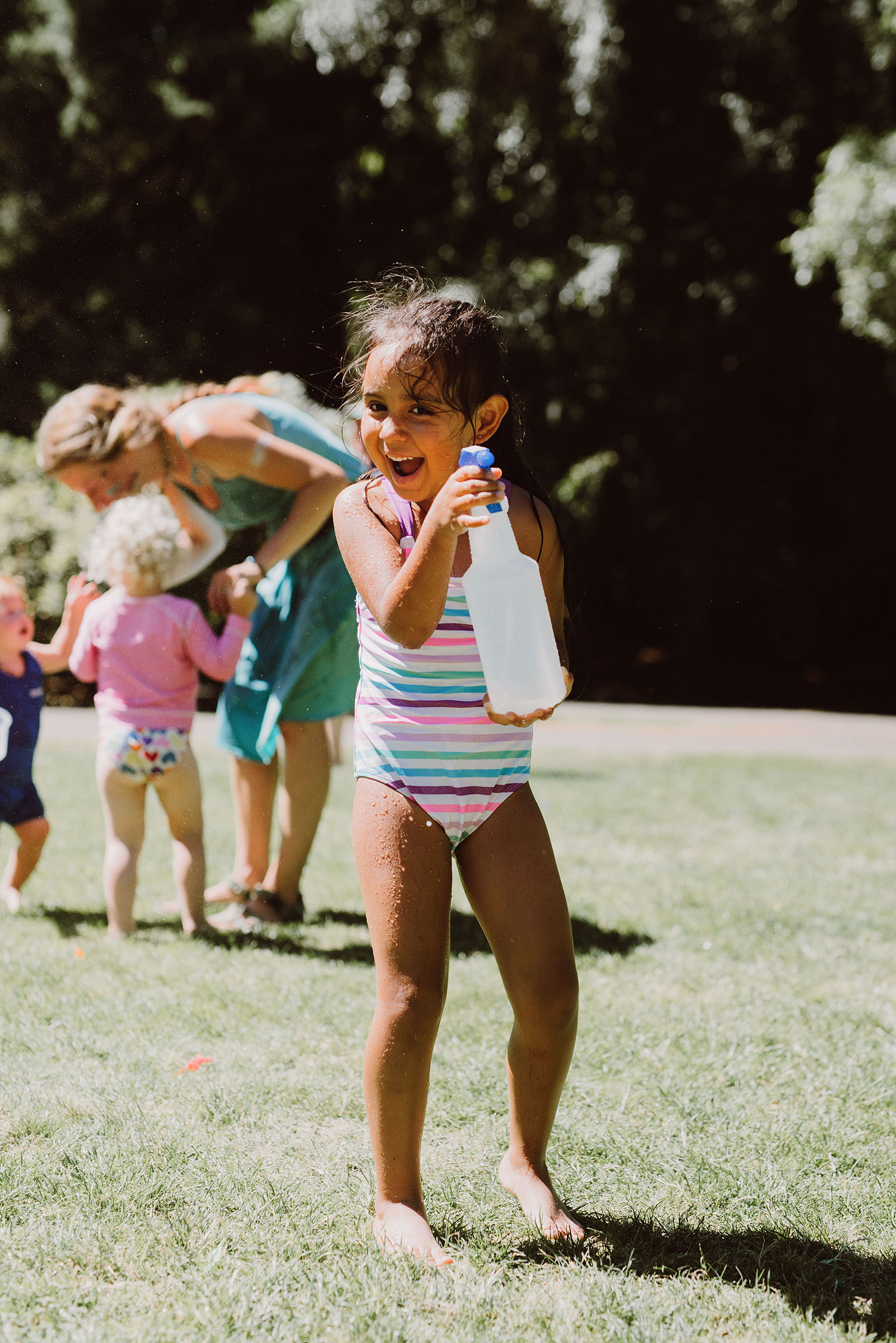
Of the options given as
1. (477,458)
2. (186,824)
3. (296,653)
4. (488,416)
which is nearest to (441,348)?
(488,416)

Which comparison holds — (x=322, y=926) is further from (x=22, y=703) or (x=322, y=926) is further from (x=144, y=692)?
(x=22, y=703)

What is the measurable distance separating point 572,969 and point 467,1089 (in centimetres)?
93

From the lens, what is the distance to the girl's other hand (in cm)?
200


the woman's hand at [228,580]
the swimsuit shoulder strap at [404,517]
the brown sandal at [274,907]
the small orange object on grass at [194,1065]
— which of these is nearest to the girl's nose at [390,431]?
the swimsuit shoulder strap at [404,517]

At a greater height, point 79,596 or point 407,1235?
point 79,596

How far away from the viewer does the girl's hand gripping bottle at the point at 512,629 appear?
2.19 meters

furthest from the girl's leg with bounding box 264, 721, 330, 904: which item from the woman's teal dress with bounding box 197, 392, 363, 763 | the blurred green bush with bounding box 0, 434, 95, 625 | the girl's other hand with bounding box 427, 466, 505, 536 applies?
the girl's other hand with bounding box 427, 466, 505, 536

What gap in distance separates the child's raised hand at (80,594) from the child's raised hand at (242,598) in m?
0.51

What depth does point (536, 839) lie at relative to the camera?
7.67 feet

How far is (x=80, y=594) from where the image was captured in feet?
13.9

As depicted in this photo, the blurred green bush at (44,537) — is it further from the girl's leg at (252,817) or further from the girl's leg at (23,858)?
the girl's leg at (252,817)

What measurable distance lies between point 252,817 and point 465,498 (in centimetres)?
296

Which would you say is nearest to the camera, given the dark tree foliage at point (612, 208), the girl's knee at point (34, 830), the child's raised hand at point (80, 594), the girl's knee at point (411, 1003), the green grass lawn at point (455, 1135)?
the green grass lawn at point (455, 1135)

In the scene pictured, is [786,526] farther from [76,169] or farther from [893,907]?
[893,907]
